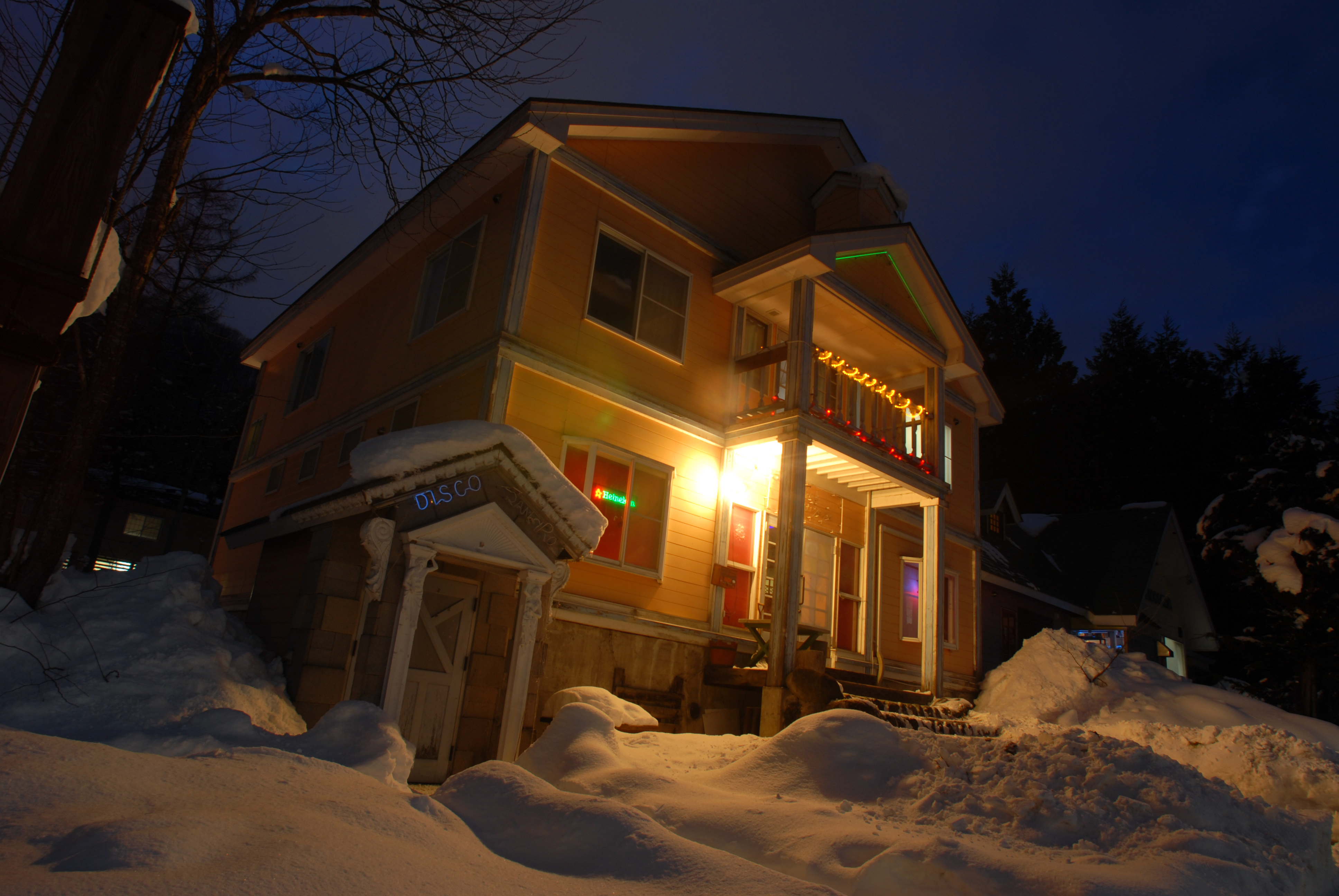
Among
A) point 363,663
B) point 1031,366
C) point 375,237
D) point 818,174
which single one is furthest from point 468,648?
point 1031,366

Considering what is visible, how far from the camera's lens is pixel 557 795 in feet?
13.5

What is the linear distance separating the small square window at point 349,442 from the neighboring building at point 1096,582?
1527cm

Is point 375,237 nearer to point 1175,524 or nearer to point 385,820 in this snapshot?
point 385,820

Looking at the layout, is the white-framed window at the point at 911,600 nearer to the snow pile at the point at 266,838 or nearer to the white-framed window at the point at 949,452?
the white-framed window at the point at 949,452

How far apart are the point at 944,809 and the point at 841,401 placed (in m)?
10.6

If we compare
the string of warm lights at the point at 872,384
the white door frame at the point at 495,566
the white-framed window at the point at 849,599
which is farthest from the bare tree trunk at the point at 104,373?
the white-framed window at the point at 849,599

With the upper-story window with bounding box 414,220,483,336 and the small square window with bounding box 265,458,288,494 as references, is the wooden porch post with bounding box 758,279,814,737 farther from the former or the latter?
the small square window with bounding box 265,458,288,494

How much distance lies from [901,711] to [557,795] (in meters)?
8.15

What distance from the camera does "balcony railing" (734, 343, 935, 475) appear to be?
41.5ft

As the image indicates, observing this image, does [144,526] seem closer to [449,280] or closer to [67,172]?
[449,280]

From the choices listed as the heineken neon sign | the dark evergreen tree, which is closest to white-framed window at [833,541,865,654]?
the heineken neon sign

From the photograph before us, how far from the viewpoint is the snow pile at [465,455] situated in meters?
7.15

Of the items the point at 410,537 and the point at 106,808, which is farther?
the point at 410,537

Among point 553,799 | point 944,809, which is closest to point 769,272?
point 944,809
